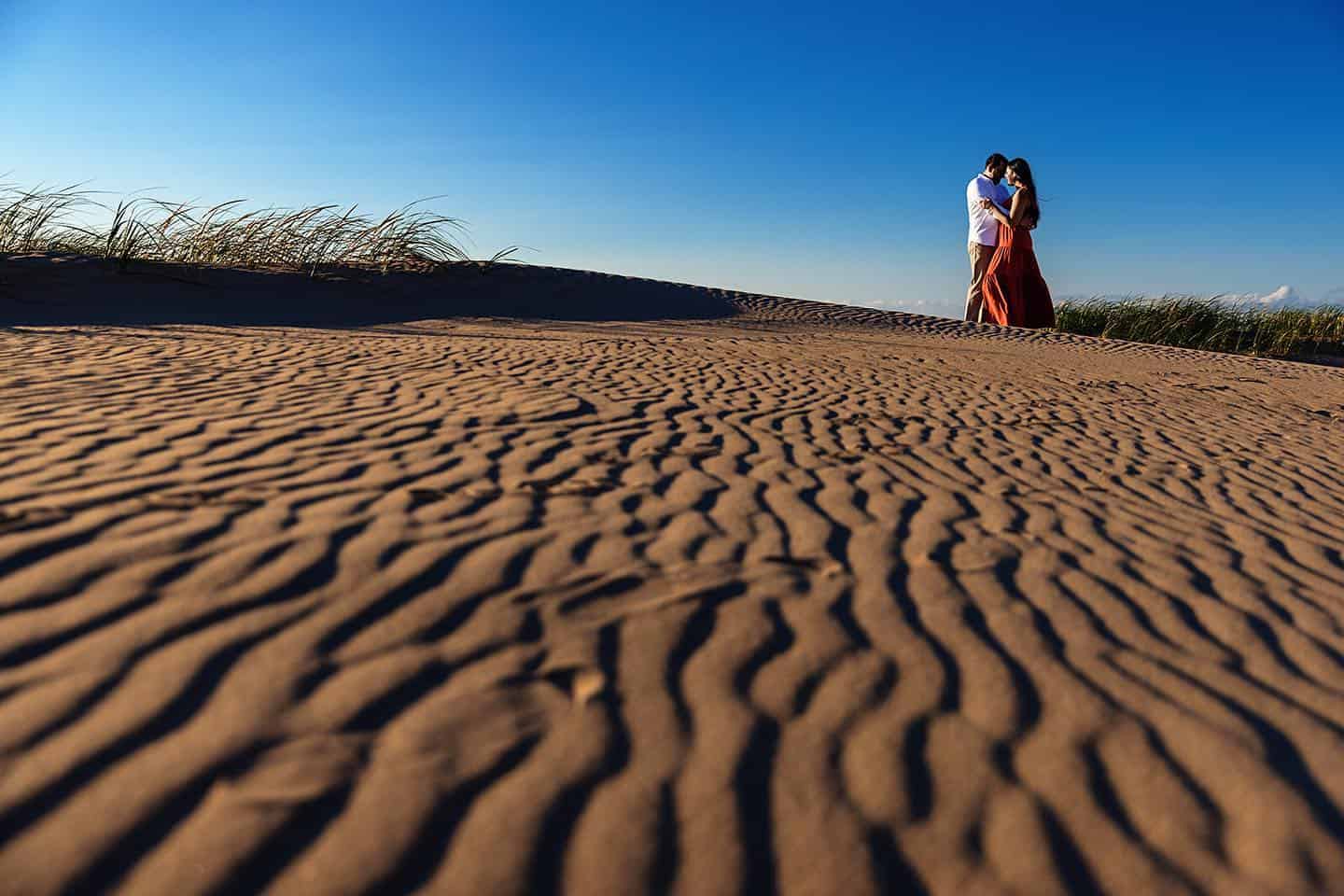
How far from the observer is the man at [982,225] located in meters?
13.2

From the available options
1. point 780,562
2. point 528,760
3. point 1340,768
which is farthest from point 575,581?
point 1340,768

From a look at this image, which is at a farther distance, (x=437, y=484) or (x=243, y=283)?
(x=243, y=283)

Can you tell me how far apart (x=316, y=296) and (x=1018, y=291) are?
10.0 m

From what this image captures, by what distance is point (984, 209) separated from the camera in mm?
13484

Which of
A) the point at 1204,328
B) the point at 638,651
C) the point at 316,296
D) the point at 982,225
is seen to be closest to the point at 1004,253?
the point at 982,225

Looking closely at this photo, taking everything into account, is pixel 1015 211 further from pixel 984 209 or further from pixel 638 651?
pixel 638 651

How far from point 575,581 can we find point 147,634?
1.16 metres

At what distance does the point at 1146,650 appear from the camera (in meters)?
2.76

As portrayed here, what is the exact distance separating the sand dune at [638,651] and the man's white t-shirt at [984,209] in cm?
859

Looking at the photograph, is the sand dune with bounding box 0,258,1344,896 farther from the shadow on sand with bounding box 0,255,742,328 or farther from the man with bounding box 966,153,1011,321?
the man with bounding box 966,153,1011,321

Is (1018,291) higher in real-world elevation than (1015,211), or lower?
lower

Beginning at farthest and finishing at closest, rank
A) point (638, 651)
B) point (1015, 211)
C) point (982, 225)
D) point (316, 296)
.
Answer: point (982, 225) → point (1015, 211) → point (316, 296) → point (638, 651)

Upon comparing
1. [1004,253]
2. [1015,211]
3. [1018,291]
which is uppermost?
[1015,211]

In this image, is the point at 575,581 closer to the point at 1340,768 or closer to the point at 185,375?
the point at 1340,768
